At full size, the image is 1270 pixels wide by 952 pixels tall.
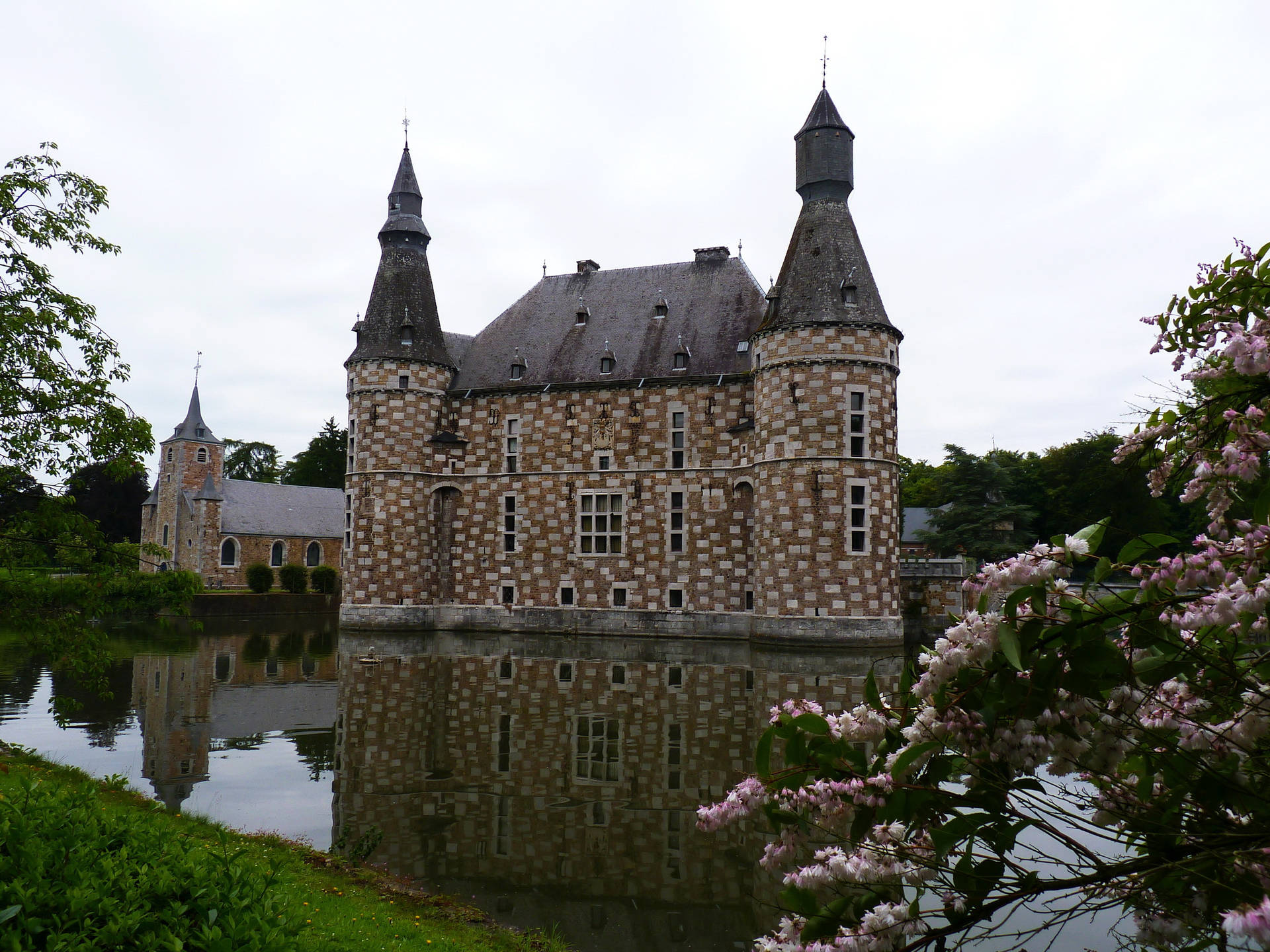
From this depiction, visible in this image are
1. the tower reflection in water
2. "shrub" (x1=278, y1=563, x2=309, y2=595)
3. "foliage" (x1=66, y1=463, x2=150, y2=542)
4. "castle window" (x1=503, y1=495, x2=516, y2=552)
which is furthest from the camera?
"foliage" (x1=66, y1=463, x2=150, y2=542)

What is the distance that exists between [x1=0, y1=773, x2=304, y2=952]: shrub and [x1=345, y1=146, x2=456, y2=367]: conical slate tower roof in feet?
112

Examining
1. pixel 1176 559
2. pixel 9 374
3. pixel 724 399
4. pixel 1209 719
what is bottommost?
pixel 1209 719

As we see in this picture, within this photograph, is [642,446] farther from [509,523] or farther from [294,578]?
[294,578]

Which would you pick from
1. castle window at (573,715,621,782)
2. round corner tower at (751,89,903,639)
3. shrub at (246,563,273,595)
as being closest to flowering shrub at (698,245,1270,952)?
castle window at (573,715,621,782)

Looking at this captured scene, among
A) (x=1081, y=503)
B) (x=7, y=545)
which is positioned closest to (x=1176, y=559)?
(x=7, y=545)

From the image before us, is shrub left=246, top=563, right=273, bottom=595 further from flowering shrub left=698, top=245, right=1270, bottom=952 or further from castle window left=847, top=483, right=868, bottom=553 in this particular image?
flowering shrub left=698, top=245, right=1270, bottom=952

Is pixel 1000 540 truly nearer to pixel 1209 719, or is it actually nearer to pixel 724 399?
pixel 724 399

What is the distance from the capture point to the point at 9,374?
38.8 ft

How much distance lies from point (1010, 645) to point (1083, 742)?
910 millimetres

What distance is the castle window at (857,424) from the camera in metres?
32.4

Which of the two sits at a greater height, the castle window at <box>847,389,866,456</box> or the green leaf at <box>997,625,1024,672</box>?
the castle window at <box>847,389,866,456</box>

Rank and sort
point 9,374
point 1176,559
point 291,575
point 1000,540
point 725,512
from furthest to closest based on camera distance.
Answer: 1. point 291,575
2. point 1000,540
3. point 725,512
4. point 9,374
5. point 1176,559

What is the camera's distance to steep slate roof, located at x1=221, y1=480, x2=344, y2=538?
6431 cm

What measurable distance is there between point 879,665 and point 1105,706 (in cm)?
2548
